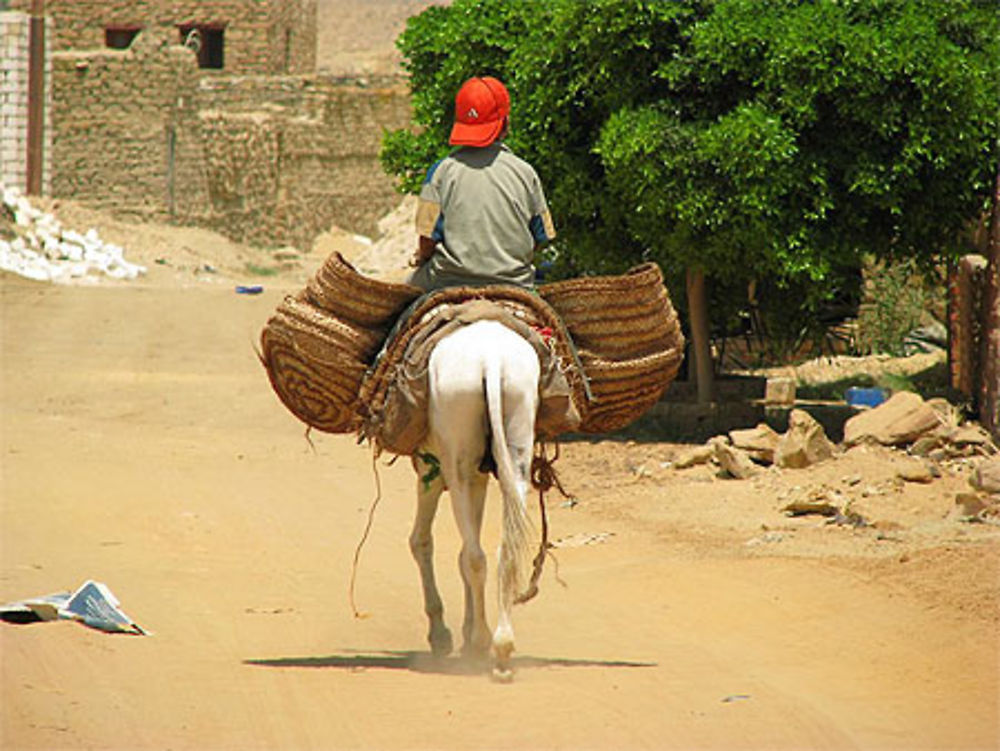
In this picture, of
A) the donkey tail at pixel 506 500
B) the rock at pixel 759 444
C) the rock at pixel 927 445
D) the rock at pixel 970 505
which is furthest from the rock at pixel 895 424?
the donkey tail at pixel 506 500

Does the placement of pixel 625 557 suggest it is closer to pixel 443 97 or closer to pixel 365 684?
pixel 365 684

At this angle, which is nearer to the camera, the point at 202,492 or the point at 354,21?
the point at 202,492

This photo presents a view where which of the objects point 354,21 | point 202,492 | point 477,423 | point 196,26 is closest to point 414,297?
point 477,423

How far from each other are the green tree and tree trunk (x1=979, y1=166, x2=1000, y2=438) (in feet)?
1.76

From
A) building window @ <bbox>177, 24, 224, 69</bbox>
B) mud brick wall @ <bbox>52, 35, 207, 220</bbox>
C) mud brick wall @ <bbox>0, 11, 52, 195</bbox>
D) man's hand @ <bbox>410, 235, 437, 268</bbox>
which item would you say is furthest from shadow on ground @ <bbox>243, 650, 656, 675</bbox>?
building window @ <bbox>177, 24, 224, 69</bbox>

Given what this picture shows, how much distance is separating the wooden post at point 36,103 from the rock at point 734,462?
24.5 m

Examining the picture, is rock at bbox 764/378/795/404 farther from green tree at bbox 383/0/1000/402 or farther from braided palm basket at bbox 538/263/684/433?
braided palm basket at bbox 538/263/684/433

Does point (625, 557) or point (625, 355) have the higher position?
point (625, 355)

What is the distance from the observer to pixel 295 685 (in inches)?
267

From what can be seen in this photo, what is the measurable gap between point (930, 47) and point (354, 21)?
57.0 m

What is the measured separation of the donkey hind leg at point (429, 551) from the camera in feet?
24.7

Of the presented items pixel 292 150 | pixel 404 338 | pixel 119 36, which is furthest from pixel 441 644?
pixel 119 36

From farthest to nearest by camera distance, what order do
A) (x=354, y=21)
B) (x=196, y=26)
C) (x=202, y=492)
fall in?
1. (x=354, y=21)
2. (x=196, y=26)
3. (x=202, y=492)

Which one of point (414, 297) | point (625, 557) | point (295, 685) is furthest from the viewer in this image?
point (625, 557)
